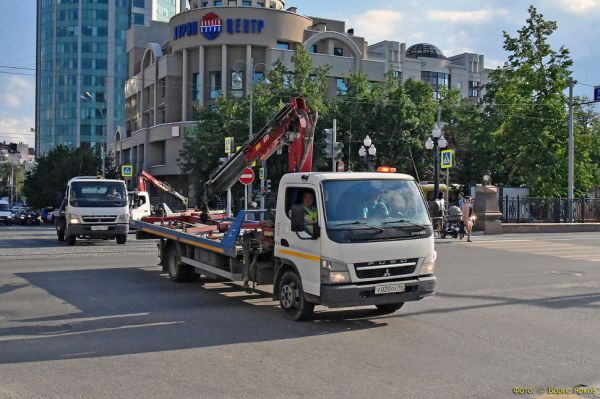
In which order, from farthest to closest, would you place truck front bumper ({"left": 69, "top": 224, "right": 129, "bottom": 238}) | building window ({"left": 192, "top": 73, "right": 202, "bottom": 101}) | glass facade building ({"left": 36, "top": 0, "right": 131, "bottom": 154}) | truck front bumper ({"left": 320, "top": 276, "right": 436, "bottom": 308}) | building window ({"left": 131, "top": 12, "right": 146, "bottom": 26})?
building window ({"left": 131, "top": 12, "right": 146, "bottom": 26}) < glass facade building ({"left": 36, "top": 0, "right": 131, "bottom": 154}) < building window ({"left": 192, "top": 73, "right": 202, "bottom": 101}) < truck front bumper ({"left": 69, "top": 224, "right": 129, "bottom": 238}) < truck front bumper ({"left": 320, "top": 276, "right": 436, "bottom": 308})

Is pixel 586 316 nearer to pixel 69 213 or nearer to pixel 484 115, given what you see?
pixel 69 213

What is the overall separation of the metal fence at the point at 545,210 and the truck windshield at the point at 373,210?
25.5m

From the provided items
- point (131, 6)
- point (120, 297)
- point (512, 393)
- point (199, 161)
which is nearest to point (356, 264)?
point (512, 393)

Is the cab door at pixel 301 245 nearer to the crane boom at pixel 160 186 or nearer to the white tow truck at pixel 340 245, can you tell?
the white tow truck at pixel 340 245

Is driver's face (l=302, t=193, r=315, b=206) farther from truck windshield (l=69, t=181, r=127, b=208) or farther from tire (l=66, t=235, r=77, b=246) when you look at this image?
tire (l=66, t=235, r=77, b=246)

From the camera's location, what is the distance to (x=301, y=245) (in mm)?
8797

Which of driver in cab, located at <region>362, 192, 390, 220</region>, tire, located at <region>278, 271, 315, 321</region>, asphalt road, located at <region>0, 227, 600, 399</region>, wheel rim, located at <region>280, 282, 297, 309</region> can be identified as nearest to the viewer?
asphalt road, located at <region>0, 227, 600, 399</region>

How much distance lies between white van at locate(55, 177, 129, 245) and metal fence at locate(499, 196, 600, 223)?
786 inches

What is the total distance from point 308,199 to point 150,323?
282 cm

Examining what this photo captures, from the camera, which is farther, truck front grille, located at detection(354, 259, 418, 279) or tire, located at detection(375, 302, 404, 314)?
tire, located at detection(375, 302, 404, 314)

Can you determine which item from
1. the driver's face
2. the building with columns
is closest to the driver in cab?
the driver's face

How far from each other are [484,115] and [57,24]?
116 m

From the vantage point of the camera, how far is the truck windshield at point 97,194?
21781mm

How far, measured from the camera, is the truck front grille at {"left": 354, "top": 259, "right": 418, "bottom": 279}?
8.36 meters
